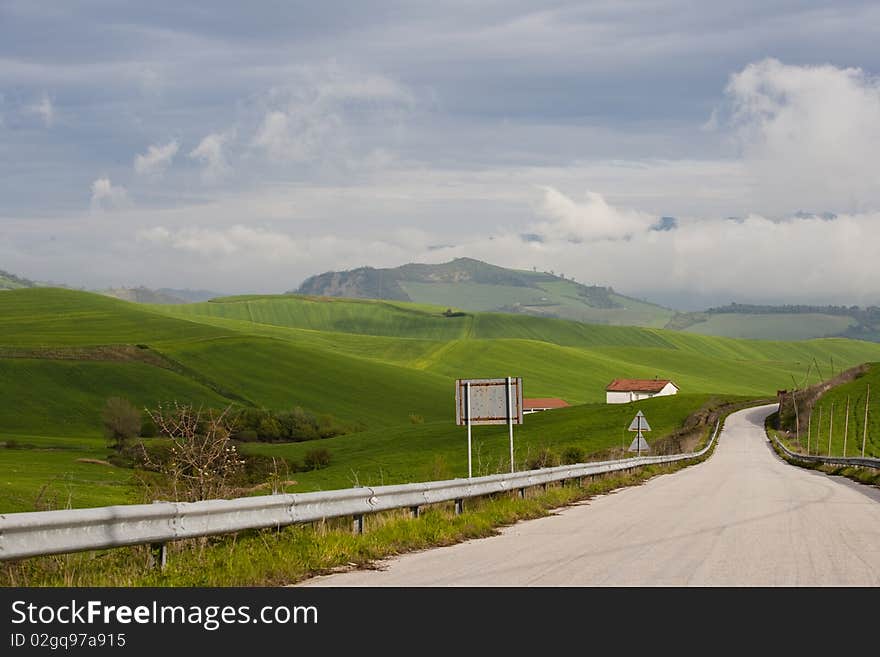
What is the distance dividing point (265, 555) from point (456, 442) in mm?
77934

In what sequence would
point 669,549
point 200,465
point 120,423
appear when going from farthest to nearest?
1. point 120,423
2. point 200,465
3. point 669,549

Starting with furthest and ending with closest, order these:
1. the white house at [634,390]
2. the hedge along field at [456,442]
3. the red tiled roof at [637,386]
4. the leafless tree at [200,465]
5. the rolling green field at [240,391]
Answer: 1. the red tiled roof at [637,386]
2. the white house at [634,390]
3. the rolling green field at [240,391]
4. the hedge along field at [456,442]
5. the leafless tree at [200,465]

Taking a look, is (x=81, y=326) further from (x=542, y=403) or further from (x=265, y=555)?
(x=265, y=555)

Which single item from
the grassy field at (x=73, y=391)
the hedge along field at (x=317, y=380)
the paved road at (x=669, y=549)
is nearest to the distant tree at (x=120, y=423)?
the grassy field at (x=73, y=391)

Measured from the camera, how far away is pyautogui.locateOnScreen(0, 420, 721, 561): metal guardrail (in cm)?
874

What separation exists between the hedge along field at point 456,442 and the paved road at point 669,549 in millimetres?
45740

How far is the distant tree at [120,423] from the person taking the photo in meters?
92.2

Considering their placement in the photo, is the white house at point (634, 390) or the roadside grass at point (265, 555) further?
the white house at point (634, 390)

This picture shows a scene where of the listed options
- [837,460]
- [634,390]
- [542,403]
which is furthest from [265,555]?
[634,390]

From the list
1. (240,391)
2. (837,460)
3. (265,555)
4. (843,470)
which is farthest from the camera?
(240,391)

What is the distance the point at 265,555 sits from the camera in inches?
438

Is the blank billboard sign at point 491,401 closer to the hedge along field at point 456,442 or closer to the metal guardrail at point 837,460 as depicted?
the metal guardrail at point 837,460

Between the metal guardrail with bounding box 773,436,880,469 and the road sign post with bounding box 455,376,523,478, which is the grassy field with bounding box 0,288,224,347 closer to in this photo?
the metal guardrail with bounding box 773,436,880,469
